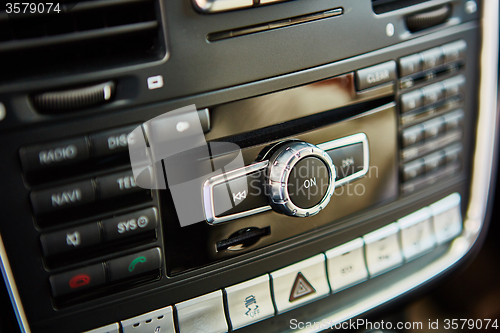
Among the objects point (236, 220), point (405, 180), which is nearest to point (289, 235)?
point (236, 220)

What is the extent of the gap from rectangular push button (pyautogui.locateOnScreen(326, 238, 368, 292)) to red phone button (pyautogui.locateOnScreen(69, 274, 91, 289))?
1.05 feet

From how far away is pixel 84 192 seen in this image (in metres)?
0.42

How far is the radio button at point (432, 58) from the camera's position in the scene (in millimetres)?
567

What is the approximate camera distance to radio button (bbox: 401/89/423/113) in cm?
57

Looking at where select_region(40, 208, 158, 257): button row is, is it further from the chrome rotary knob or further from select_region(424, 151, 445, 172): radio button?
select_region(424, 151, 445, 172): radio button

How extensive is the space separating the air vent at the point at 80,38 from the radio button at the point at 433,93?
0.40m

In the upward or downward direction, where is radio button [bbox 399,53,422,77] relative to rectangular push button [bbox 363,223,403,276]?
upward

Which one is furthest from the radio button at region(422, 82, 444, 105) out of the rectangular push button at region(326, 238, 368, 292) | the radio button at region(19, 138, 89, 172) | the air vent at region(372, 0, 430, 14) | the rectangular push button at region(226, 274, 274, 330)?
the radio button at region(19, 138, 89, 172)

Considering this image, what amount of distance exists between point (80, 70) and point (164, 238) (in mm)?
209

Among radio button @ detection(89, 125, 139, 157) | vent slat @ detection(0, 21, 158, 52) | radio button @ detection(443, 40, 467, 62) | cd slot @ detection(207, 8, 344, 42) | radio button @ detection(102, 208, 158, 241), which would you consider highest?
vent slat @ detection(0, 21, 158, 52)

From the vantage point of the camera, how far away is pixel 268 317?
54 cm

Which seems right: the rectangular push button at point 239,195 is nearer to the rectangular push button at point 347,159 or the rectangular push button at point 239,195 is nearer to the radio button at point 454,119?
the rectangular push button at point 347,159

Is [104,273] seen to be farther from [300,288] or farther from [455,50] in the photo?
[455,50]

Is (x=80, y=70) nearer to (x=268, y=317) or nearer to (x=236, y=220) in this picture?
(x=236, y=220)
